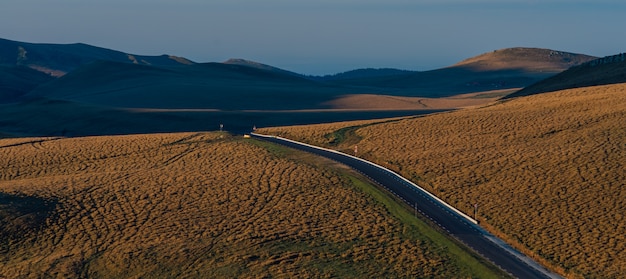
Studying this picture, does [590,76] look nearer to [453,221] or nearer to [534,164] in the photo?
[534,164]

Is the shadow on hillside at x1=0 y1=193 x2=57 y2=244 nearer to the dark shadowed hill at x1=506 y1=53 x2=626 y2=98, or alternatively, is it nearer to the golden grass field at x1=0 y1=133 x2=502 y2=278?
the golden grass field at x1=0 y1=133 x2=502 y2=278

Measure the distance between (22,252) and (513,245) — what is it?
30.2 metres

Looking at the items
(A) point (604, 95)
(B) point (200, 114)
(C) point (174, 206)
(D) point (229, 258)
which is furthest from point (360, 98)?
(D) point (229, 258)

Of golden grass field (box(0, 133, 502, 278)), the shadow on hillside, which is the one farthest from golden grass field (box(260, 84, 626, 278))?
the shadow on hillside

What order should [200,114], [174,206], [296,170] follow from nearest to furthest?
[174,206]
[296,170]
[200,114]

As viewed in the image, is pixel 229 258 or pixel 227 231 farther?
pixel 227 231

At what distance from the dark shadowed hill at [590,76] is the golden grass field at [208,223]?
59523mm

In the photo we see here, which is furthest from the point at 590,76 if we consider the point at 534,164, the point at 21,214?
the point at 21,214

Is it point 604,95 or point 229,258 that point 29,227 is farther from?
point 604,95

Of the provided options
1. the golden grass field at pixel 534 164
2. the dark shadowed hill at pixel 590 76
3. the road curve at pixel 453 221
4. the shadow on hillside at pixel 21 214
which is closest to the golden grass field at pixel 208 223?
the shadow on hillside at pixel 21 214

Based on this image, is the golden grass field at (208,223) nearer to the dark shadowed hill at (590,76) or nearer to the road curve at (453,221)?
the road curve at (453,221)

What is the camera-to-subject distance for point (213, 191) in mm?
58000

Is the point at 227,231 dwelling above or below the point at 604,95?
below

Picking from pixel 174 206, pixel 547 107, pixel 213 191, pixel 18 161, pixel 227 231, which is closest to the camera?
pixel 227 231
